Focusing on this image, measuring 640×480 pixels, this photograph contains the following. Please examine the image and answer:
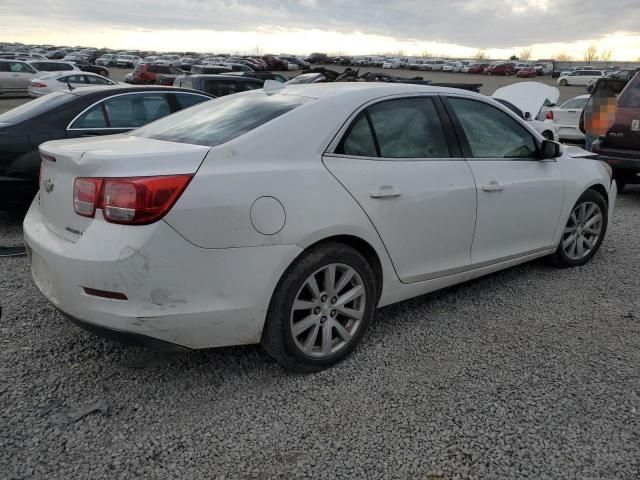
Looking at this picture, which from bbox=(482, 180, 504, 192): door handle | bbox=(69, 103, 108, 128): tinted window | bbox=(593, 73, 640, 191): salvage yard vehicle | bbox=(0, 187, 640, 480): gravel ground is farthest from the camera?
bbox=(593, 73, 640, 191): salvage yard vehicle

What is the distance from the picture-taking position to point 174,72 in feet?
106

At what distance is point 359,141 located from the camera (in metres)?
3.27

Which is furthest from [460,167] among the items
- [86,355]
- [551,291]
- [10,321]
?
[10,321]

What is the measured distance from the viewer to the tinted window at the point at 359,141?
10.5 feet

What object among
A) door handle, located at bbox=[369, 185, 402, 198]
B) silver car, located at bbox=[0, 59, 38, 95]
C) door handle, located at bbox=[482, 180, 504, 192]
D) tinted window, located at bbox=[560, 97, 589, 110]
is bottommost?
silver car, located at bbox=[0, 59, 38, 95]

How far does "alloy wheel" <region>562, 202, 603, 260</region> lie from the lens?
4.86 meters

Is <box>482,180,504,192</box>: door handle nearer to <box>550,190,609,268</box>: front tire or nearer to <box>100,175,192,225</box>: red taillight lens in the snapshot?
<box>550,190,609,268</box>: front tire

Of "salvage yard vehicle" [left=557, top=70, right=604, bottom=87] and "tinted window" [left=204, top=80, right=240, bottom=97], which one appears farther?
"salvage yard vehicle" [left=557, top=70, right=604, bottom=87]

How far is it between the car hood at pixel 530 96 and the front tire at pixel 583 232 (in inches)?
273

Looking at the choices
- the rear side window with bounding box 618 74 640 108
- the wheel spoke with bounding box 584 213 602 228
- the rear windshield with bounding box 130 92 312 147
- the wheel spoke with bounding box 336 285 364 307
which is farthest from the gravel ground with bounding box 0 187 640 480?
the rear side window with bounding box 618 74 640 108

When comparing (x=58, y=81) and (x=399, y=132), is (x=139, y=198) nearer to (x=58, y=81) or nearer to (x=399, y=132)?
(x=399, y=132)

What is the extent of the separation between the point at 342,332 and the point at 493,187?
1519 mm

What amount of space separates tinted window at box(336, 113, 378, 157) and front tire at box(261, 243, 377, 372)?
21.5 inches

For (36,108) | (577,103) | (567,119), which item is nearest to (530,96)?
(567,119)
